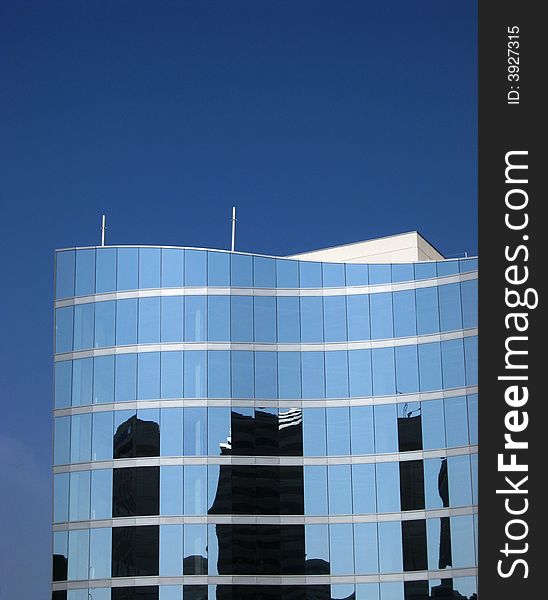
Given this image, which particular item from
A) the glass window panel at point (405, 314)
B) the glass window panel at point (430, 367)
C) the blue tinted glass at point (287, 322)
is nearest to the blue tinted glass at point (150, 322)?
the blue tinted glass at point (287, 322)

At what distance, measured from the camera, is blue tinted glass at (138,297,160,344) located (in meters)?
59.5

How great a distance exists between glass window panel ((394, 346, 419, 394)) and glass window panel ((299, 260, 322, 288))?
21.6ft

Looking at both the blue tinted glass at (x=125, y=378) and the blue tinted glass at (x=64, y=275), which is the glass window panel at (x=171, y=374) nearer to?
the blue tinted glass at (x=125, y=378)

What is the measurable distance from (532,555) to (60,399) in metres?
52.2

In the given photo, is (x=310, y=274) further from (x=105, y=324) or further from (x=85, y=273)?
(x=85, y=273)

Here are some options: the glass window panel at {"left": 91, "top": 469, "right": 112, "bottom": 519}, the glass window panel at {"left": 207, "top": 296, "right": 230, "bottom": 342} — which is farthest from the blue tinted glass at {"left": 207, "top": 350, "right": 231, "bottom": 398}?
the glass window panel at {"left": 91, "top": 469, "right": 112, "bottom": 519}

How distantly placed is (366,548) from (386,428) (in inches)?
278

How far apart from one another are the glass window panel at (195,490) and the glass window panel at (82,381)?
7.56m

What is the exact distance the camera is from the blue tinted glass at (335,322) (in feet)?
202

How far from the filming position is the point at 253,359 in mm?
60156

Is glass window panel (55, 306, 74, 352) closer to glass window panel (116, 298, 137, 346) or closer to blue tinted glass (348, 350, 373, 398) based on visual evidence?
glass window panel (116, 298, 137, 346)

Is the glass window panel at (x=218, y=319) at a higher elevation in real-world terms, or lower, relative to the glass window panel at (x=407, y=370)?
higher

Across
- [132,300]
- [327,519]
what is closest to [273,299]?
[132,300]

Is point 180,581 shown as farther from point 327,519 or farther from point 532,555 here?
point 532,555
